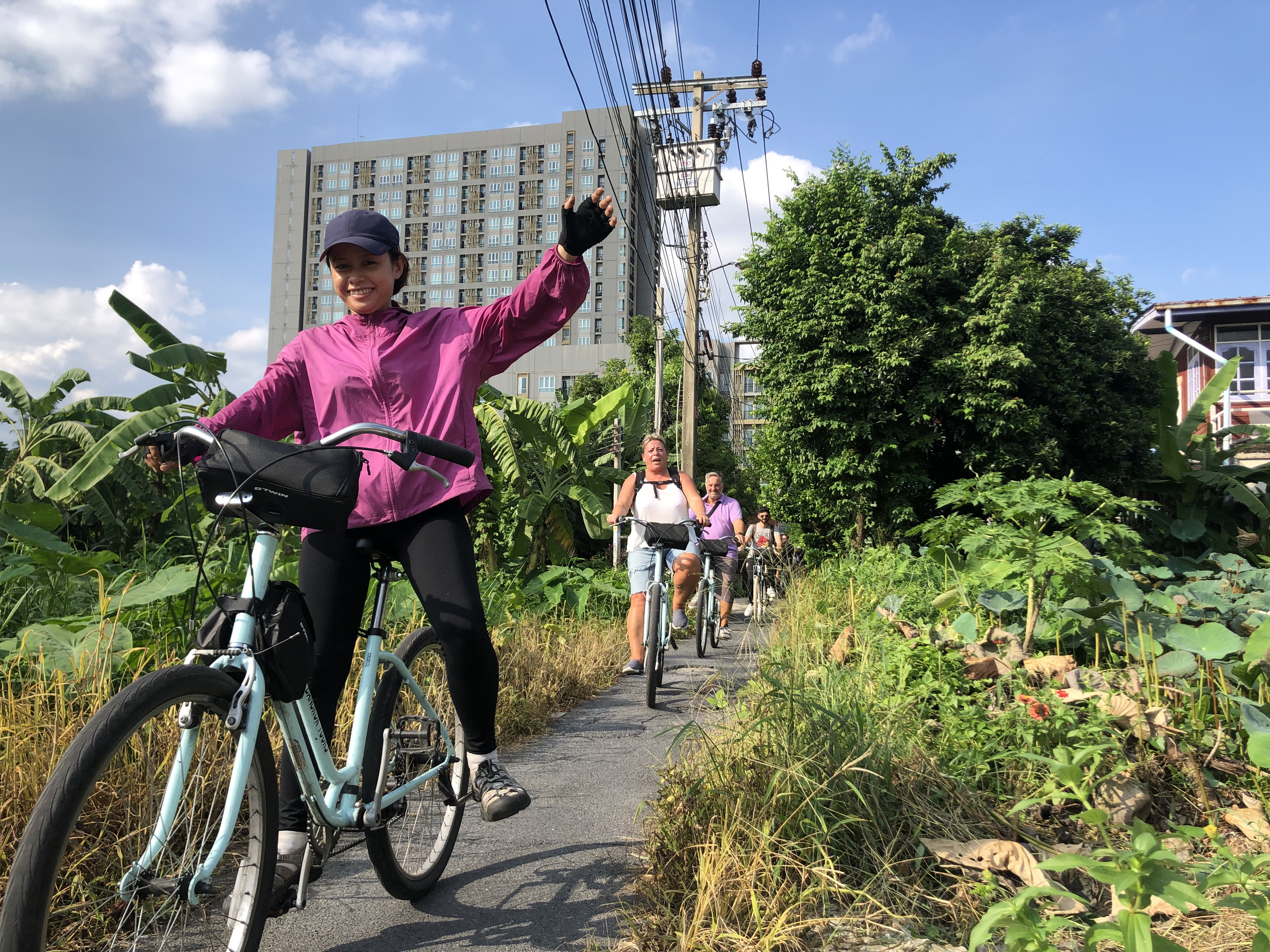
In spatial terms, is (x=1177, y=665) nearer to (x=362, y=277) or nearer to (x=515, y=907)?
(x=515, y=907)

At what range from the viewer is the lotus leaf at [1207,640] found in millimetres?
3406

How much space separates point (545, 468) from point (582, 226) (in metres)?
8.65

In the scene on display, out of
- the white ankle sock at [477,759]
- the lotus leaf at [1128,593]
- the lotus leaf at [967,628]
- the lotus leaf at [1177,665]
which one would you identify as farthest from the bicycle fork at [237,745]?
the lotus leaf at [1128,593]

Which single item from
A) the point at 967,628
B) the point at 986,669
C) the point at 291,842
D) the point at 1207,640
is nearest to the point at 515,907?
the point at 291,842

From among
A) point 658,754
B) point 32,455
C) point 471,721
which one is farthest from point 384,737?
point 32,455

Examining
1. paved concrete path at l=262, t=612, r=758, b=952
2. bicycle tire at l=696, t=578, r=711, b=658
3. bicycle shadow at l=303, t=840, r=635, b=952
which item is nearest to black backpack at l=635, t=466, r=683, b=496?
bicycle tire at l=696, t=578, r=711, b=658

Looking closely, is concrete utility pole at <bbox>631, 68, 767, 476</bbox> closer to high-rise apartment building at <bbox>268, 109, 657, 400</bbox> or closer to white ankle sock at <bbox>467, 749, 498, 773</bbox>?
white ankle sock at <bbox>467, 749, 498, 773</bbox>

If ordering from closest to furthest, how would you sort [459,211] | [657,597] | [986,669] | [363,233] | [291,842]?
[291,842], [363,233], [986,669], [657,597], [459,211]

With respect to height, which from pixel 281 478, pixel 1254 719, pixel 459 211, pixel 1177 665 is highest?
pixel 459 211

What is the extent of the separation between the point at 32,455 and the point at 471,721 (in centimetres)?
847

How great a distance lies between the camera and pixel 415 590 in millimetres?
2352

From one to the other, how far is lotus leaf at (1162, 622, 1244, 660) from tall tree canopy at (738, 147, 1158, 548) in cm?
1234

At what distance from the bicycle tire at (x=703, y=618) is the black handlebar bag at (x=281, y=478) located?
5463 mm

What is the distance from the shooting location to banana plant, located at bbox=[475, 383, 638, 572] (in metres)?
10.6
